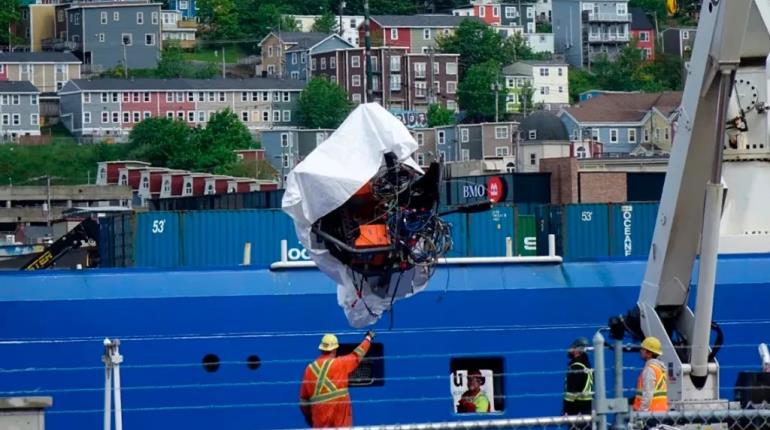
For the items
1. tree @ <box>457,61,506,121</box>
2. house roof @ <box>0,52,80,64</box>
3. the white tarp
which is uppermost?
house roof @ <box>0,52,80,64</box>

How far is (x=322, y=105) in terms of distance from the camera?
161 meters

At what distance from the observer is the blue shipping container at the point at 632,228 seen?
126ft

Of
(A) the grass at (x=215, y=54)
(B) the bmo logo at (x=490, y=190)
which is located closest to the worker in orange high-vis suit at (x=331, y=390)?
(B) the bmo logo at (x=490, y=190)

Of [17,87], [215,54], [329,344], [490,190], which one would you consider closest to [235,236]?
[490,190]

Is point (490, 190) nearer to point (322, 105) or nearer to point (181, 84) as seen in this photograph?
point (322, 105)

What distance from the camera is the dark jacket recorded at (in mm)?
20062

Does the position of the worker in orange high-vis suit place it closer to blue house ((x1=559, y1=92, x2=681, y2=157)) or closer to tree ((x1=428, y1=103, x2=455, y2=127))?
blue house ((x1=559, y1=92, x2=681, y2=157))

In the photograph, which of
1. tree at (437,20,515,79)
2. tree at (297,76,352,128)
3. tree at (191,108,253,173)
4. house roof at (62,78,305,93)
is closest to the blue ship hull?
tree at (191,108,253,173)

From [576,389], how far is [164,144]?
418ft

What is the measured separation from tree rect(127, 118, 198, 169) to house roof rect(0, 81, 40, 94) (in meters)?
17.9

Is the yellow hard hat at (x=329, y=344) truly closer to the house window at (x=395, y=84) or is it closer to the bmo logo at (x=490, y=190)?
the bmo logo at (x=490, y=190)

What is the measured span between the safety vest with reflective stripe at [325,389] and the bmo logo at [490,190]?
3290 cm

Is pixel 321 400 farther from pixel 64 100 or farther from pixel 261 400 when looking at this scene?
pixel 64 100

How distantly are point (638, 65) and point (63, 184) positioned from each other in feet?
205
